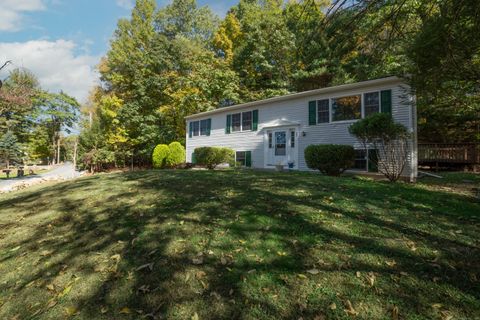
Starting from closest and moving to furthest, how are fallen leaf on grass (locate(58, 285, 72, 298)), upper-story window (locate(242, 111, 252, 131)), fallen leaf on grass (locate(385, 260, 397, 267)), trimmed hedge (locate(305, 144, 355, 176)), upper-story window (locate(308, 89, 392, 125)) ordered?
fallen leaf on grass (locate(58, 285, 72, 298)), fallen leaf on grass (locate(385, 260, 397, 267)), trimmed hedge (locate(305, 144, 355, 176)), upper-story window (locate(308, 89, 392, 125)), upper-story window (locate(242, 111, 252, 131))

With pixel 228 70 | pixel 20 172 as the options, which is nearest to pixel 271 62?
pixel 228 70

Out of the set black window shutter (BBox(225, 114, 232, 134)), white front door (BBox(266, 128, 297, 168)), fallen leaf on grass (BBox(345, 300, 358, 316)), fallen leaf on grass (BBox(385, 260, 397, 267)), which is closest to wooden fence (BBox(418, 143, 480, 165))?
white front door (BBox(266, 128, 297, 168))

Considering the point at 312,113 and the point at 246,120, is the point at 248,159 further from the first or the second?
the point at 312,113

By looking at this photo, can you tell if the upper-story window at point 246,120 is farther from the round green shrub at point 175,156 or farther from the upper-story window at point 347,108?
the round green shrub at point 175,156

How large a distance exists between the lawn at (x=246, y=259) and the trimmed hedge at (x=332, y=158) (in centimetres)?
420

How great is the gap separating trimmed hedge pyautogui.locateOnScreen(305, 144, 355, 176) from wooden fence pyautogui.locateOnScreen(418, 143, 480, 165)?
7.70 m

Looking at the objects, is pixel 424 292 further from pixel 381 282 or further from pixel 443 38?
pixel 443 38

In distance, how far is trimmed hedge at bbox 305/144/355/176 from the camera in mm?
9398

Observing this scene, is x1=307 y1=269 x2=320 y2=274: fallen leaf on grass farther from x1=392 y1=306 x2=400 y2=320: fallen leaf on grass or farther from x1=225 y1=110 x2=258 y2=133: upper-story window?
x1=225 y1=110 x2=258 y2=133: upper-story window

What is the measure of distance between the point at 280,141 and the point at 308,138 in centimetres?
166

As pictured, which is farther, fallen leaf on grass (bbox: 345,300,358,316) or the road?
the road

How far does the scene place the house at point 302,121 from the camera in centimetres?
1009

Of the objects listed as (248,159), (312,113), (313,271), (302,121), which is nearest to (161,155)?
(248,159)

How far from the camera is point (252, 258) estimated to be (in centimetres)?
296
